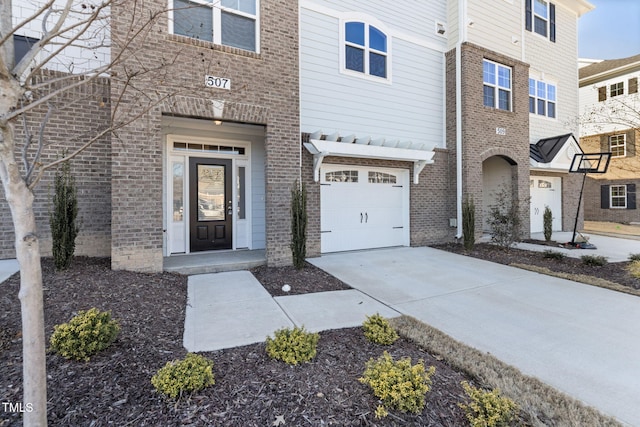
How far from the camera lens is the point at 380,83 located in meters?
8.91

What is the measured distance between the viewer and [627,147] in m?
16.4

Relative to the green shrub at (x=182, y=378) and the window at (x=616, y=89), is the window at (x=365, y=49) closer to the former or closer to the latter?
the green shrub at (x=182, y=378)

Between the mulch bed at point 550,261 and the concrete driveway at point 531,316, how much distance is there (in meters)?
Result: 0.97

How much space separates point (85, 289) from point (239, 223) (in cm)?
417

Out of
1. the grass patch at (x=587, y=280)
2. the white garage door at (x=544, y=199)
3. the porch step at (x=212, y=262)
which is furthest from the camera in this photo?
the white garage door at (x=544, y=199)

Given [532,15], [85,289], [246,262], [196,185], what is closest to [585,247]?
→ [532,15]

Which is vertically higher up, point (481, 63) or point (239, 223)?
point (481, 63)

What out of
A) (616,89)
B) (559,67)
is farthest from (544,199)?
(616,89)

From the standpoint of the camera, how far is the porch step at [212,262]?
6084 mm

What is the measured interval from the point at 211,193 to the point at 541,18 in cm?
1449

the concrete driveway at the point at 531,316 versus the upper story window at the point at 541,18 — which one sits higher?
the upper story window at the point at 541,18

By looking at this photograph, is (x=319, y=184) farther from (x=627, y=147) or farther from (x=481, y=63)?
(x=627, y=147)

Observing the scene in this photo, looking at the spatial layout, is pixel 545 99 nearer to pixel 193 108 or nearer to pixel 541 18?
pixel 541 18

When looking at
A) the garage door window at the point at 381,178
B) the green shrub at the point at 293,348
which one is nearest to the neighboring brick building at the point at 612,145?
the garage door window at the point at 381,178
